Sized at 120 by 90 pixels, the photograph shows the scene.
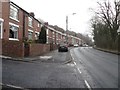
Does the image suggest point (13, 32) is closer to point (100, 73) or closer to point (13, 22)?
point (13, 22)

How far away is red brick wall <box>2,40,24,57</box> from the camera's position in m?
22.5

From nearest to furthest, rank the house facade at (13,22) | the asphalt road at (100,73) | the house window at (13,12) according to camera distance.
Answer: the asphalt road at (100,73)
the house facade at (13,22)
the house window at (13,12)

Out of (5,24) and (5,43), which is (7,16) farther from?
(5,43)

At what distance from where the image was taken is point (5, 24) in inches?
1043

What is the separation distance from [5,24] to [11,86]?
59.8ft

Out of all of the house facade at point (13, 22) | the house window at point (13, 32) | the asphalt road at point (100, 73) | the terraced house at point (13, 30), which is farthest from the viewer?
the house window at point (13, 32)

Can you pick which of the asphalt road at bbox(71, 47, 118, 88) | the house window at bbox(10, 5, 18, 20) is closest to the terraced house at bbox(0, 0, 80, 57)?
the house window at bbox(10, 5, 18, 20)

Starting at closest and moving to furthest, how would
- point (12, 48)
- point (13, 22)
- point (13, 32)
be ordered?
point (12, 48), point (13, 22), point (13, 32)

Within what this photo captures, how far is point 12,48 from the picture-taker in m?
22.8

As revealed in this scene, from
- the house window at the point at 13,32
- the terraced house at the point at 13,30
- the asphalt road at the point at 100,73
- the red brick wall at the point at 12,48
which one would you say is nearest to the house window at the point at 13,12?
the terraced house at the point at 13,30

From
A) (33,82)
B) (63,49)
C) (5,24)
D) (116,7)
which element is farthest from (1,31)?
(116,7)

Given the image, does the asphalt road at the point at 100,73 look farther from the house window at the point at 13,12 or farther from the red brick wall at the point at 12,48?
the house window at the point at 13,12

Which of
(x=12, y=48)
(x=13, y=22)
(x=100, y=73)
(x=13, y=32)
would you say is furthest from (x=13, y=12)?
(x=100, y=73)

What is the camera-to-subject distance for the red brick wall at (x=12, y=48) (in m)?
22.5
